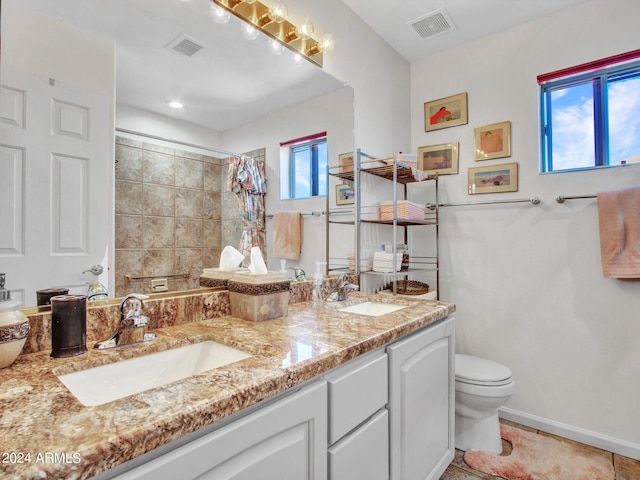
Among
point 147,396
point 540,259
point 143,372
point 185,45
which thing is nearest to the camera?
point 147,396

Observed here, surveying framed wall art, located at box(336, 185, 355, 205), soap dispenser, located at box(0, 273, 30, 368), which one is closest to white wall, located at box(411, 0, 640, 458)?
framed wall art, located at box(336, 185, 355, 205)

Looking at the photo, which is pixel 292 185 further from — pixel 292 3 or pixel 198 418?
pixel 198 418

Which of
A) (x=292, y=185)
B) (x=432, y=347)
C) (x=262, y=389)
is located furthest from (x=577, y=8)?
(x=262, y=389)

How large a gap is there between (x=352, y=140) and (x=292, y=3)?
0.74 meters

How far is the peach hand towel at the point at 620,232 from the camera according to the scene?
1725mm

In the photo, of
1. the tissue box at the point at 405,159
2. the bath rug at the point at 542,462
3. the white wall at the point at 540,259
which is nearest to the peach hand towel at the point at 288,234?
the tissue box at the point at 405,159

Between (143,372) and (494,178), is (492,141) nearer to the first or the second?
(494,178)

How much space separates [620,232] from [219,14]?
7.20ft

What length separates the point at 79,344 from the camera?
0.82 metres

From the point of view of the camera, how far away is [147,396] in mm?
602

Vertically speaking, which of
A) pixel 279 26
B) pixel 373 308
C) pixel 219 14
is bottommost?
pixel 373 308

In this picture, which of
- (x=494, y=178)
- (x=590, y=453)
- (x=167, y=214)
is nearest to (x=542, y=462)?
(x=590, y=453)

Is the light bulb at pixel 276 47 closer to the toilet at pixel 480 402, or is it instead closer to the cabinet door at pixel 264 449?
the cabinet door at pixel 264 449

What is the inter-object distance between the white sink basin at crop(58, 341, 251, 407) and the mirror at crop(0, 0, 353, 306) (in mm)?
268
